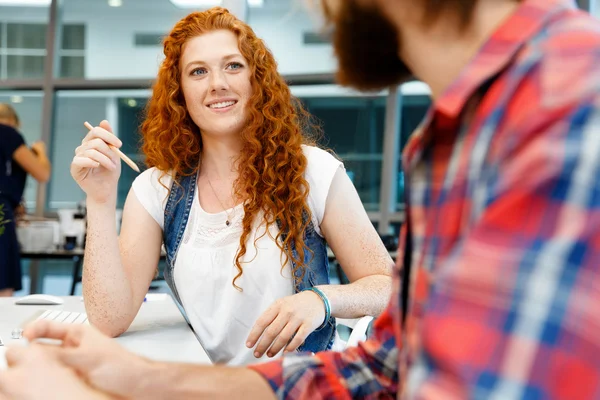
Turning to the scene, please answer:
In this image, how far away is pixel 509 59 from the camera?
20.3 inches

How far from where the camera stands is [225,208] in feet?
5.55

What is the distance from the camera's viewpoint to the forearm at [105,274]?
5.01ft

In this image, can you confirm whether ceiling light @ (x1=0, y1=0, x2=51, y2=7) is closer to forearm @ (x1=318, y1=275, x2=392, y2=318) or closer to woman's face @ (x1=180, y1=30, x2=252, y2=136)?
woman's face @ (x1=180, y1=30, x2=252, y2=136)

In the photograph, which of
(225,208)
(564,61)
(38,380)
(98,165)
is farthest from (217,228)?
(564,61)

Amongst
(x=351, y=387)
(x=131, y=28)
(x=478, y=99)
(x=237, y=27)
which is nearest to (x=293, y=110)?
(x=237, y=27)

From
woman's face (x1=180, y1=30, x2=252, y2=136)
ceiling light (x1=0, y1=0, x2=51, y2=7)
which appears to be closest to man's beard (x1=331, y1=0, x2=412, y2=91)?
woman's face (x1=180, y1=30, x2=252, y2=136)

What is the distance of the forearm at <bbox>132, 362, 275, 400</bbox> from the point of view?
750 mm

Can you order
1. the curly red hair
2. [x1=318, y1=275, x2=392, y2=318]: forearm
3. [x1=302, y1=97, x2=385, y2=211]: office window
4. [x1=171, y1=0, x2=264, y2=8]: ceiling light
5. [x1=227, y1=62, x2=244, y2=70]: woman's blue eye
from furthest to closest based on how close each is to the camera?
[x1=171, y1=0, x2=264, y2=8]: ceiling light, [x1=302, y1=97, x2=385, y2=211]: office window, [x1=227, y1=62, x2=244, y2=70]: woman's blue eye, the curly red hair, [x1=318, y1=275, x2=392, y2=318]: forearm

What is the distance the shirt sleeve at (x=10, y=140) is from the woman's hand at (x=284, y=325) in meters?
3.18

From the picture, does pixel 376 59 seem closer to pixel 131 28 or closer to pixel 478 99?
pixel 478 99

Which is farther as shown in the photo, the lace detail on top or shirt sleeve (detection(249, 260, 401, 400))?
the lace detail on top

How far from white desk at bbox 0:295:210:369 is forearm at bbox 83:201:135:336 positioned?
49mm

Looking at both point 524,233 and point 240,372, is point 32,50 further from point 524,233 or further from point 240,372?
point 524,233

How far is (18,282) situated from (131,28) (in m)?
3.17
